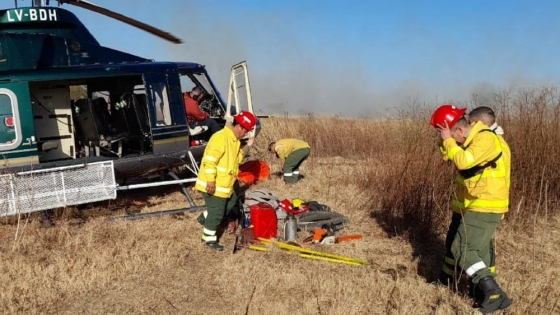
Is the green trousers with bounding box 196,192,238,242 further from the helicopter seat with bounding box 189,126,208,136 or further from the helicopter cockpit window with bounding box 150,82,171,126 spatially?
the helicopter seat with bounding box 189,126,208,136

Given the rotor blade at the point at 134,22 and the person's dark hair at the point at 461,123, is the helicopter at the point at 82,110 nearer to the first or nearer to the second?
the rotor blade at the point at 134,22

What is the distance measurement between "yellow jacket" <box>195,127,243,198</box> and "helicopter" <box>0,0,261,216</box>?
5.86ft

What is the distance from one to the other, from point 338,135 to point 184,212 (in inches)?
348

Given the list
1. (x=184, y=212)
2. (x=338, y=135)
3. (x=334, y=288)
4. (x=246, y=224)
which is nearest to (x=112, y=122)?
(x=184, y=212)

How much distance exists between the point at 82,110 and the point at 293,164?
165 inches

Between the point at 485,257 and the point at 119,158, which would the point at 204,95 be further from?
the point at 485,257

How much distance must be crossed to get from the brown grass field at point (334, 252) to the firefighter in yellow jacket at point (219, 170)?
348 millimetres

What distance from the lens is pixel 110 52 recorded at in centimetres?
843

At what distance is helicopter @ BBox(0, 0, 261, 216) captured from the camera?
6.95 m

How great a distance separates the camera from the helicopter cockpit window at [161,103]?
825 centimetres

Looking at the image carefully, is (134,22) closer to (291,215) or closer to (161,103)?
(161,103)

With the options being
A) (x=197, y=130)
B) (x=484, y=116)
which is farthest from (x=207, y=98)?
(x=484, y=116)

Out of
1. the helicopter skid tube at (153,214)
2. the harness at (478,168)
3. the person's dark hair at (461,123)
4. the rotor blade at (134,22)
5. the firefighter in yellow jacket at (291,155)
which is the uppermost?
the rotor blade at (134,22)

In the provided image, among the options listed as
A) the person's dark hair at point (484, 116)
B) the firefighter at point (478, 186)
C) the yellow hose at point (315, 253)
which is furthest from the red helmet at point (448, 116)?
the yellow hose at point (315, 253)
